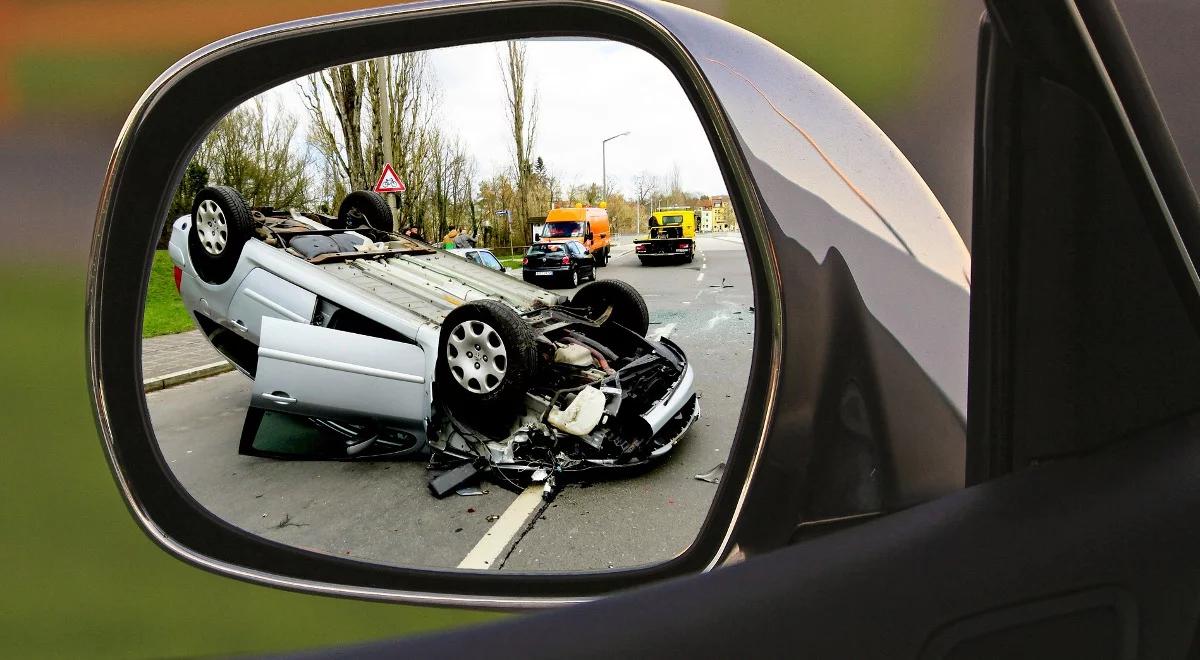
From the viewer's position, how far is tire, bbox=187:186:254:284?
1.98 meters

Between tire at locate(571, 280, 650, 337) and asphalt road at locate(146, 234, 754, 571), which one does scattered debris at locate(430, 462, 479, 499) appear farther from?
tire at locate(571, 280, 650, 337)

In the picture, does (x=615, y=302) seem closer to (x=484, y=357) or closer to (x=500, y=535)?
(x=484, y=357)

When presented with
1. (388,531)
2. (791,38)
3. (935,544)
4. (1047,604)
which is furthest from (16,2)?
(1047,604)

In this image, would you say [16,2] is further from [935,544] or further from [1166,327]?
[1166,327]

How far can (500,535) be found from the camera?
1801 millimetres

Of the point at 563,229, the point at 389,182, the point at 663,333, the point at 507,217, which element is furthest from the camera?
the point at 563,229

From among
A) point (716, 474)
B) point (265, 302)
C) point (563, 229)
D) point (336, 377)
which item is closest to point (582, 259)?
point (563, 229)

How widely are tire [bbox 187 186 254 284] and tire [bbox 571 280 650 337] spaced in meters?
3.05

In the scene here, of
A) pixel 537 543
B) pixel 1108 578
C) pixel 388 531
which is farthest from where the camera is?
pixel 388 531

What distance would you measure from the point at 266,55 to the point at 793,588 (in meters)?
1.05

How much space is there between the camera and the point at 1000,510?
0.80 meters

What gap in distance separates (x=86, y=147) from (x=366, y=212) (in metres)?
4.42

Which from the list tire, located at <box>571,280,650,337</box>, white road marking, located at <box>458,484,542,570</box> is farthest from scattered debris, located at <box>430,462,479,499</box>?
tire, located at <box>571,280,650,337</box>

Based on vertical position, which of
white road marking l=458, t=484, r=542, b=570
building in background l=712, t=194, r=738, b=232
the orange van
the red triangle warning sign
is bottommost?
white road marking l=458, t=484, r=542, b=570
